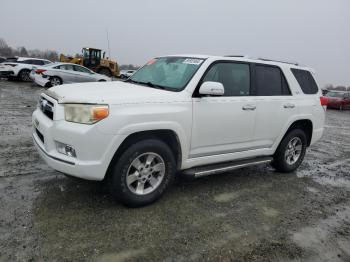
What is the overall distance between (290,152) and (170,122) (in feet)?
9.49

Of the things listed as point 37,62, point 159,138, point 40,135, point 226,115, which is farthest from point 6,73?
point 226,115

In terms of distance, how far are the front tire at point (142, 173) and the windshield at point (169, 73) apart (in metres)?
0.86

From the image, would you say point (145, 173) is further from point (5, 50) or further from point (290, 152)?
point (5, 50)

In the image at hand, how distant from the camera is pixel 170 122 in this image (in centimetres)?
368

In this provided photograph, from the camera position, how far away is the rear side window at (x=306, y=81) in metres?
5.55

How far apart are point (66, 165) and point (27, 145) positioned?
319 cm

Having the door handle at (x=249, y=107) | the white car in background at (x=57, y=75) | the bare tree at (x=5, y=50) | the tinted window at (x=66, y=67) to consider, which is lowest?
the bare tree at (x=5, y=50)

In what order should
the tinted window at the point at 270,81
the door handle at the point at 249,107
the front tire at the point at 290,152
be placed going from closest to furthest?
1. the door handle at the point at 249,107
2. the tinted window at the point at 270,81
3. the front tire at the point at 290,152

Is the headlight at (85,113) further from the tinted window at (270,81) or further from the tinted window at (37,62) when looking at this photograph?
the tinted window at (37,62)

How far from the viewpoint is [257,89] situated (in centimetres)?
479

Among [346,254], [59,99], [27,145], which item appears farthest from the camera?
[27,145]

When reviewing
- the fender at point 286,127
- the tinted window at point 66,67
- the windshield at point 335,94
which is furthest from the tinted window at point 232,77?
the windshield at point 335,94

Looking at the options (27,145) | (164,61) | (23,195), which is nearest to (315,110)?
(164,61)

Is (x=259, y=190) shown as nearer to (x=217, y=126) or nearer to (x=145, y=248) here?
(x=217, y=126)
